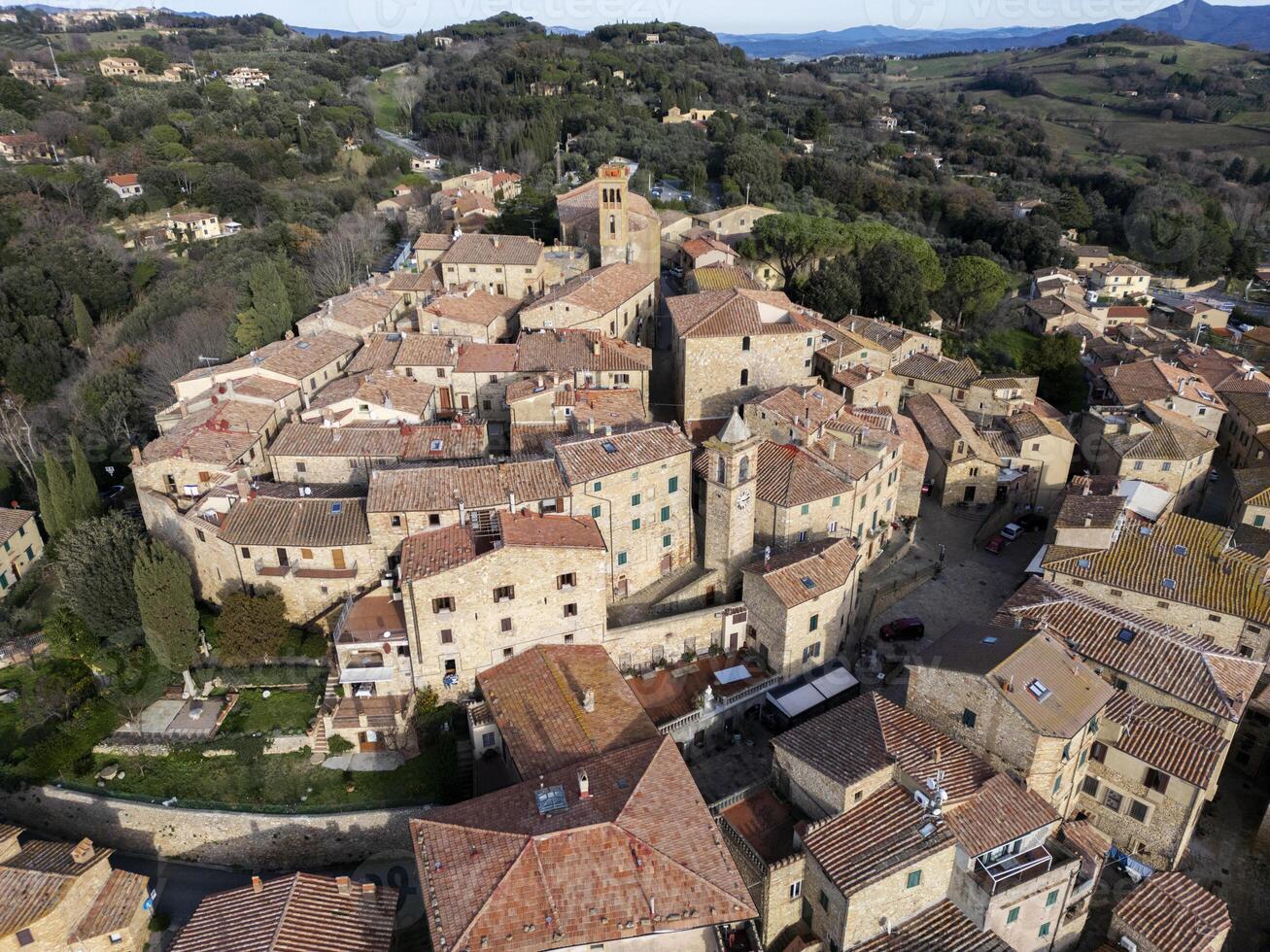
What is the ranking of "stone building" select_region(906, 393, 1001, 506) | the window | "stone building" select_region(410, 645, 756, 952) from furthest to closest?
"stone building" select_region(906, 393, 1001, 506) < the window < "stone building" select_region(410, 645, 756, 952)

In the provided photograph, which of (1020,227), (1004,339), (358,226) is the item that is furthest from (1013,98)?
(358,226)

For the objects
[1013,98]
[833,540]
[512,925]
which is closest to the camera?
[512,925]

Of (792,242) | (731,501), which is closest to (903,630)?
(731,501)

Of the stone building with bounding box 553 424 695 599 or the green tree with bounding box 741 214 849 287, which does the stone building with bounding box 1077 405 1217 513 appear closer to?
the green tree with bounding box 741 214 849 287

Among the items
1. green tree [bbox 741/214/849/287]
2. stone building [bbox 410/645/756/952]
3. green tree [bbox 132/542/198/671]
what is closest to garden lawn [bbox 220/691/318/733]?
green tree [bbox 132/542/198/671]

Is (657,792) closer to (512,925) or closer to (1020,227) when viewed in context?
(512,925)

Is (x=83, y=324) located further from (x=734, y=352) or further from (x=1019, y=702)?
(x=1019, y=702)
